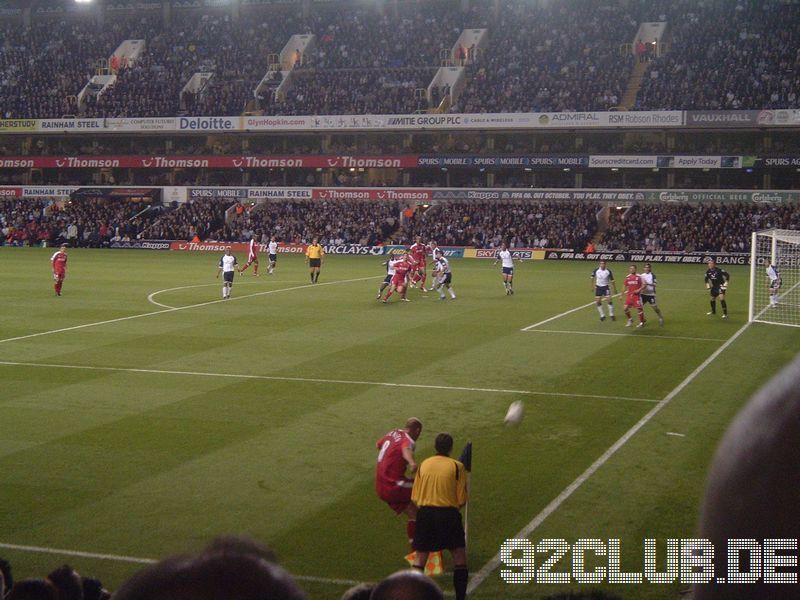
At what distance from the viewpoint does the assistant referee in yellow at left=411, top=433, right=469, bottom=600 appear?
28.3 ft

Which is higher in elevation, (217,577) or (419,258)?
(217,577)

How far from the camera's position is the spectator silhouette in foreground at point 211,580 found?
119 cm

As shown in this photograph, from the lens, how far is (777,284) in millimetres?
31203

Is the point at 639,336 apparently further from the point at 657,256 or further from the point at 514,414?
the point at 657,256

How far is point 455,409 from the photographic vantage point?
16531mm

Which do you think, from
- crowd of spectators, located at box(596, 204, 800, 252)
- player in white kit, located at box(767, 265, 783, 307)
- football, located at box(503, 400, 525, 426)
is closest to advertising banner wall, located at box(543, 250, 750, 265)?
crowd of spectators, located at box(596, 204, 800, 252)

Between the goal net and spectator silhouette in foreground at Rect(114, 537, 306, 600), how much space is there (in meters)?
27.0

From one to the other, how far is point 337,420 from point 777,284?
20769mm

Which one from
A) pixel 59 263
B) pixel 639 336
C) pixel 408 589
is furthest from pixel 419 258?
pixel 408 589

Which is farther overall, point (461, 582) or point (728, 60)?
point (728, 60)

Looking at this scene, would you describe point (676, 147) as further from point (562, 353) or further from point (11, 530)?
point (11, 530)

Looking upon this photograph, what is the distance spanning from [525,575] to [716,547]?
8.59 m

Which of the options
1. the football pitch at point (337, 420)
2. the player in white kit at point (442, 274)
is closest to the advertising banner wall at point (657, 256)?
the player in white kit at point (442, 274)

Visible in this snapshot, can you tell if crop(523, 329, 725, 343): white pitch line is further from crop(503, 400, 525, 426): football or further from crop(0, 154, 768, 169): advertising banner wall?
crop(0, 154, 768, 169): advertising banner wall
